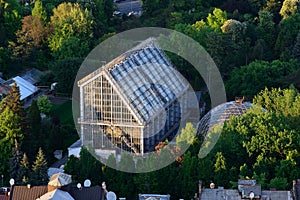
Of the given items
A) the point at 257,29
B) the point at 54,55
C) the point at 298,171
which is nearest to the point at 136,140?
the point at 298,171

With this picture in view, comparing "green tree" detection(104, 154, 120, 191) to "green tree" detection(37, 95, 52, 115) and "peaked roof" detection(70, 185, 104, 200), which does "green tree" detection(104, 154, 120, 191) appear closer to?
"peaked roof" detection(70, 185, 104, 200)

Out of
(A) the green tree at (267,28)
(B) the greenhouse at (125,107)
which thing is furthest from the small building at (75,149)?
(A) the green tree at (267,28)

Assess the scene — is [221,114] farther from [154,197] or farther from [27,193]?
[27,193]

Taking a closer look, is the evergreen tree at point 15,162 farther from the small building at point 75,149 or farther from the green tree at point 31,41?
the green tree at point 31,41

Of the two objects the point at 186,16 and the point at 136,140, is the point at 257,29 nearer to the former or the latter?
the point at 186,16

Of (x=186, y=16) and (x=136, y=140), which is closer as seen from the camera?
(x=136, y=140)

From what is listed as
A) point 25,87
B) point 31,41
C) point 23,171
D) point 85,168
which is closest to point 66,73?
point 25,87
